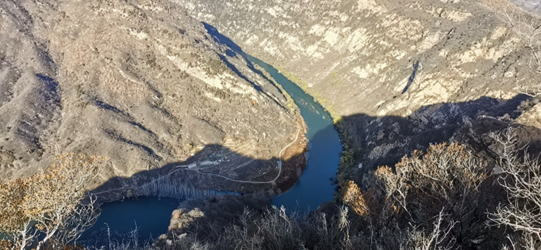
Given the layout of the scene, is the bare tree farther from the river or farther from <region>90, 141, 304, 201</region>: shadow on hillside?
<region>90, 141, 304, 201</region>: shadow on hillside

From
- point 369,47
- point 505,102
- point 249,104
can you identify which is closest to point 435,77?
point 505,102

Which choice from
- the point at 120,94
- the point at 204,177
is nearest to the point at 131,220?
the point at 204,177

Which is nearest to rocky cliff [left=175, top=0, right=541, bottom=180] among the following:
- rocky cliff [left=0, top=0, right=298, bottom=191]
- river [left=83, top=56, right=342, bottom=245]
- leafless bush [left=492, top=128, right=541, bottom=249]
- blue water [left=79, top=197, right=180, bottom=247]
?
river [left=83, top=56, right=342, bottom=245]

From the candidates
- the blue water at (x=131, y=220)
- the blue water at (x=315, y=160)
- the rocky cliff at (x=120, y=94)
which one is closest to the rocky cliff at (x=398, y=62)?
the blue water at (x=315, y=160)

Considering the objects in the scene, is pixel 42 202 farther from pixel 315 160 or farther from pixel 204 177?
pixel 315 160

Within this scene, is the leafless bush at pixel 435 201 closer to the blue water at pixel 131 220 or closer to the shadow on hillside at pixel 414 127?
the shadow on hillside at pixel 414 127

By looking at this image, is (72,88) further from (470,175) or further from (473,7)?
(473,7)

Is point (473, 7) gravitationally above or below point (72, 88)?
below
